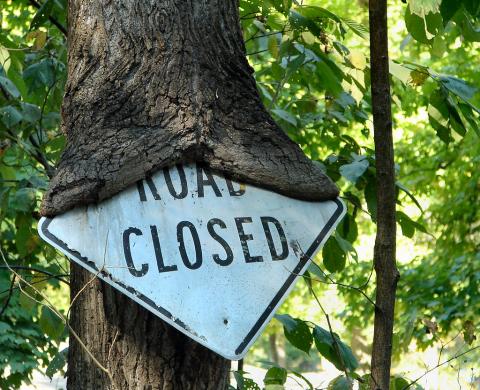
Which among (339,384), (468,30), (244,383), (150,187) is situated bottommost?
(244,383)

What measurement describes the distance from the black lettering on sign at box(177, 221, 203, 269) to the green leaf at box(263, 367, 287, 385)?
107 centimetres

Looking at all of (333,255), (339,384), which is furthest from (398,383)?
(333,255)

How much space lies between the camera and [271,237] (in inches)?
73.1

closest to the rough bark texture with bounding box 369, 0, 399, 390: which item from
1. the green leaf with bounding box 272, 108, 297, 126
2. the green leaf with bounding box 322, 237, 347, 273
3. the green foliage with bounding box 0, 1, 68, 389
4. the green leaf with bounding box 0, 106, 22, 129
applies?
the green leaf with bounding box 322, 237, 347, 273

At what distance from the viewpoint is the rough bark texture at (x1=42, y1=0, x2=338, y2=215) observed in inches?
71.4

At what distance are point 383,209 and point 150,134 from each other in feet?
2.51

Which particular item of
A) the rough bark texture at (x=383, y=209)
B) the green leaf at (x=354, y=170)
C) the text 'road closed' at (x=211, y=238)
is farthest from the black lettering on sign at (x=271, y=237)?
the green leaf at (x=354, y=170)

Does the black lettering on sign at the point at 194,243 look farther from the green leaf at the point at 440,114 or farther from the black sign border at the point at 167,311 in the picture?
the green leaf at the point at 440,114

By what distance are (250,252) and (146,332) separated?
30 centimetres

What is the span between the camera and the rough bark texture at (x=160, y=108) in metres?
1.81

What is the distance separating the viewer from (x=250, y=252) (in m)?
1.82

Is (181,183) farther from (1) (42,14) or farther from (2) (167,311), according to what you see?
(1) (42,14)

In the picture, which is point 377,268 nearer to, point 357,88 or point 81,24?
point 81,24

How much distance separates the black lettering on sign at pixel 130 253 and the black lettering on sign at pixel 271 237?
0.29m
